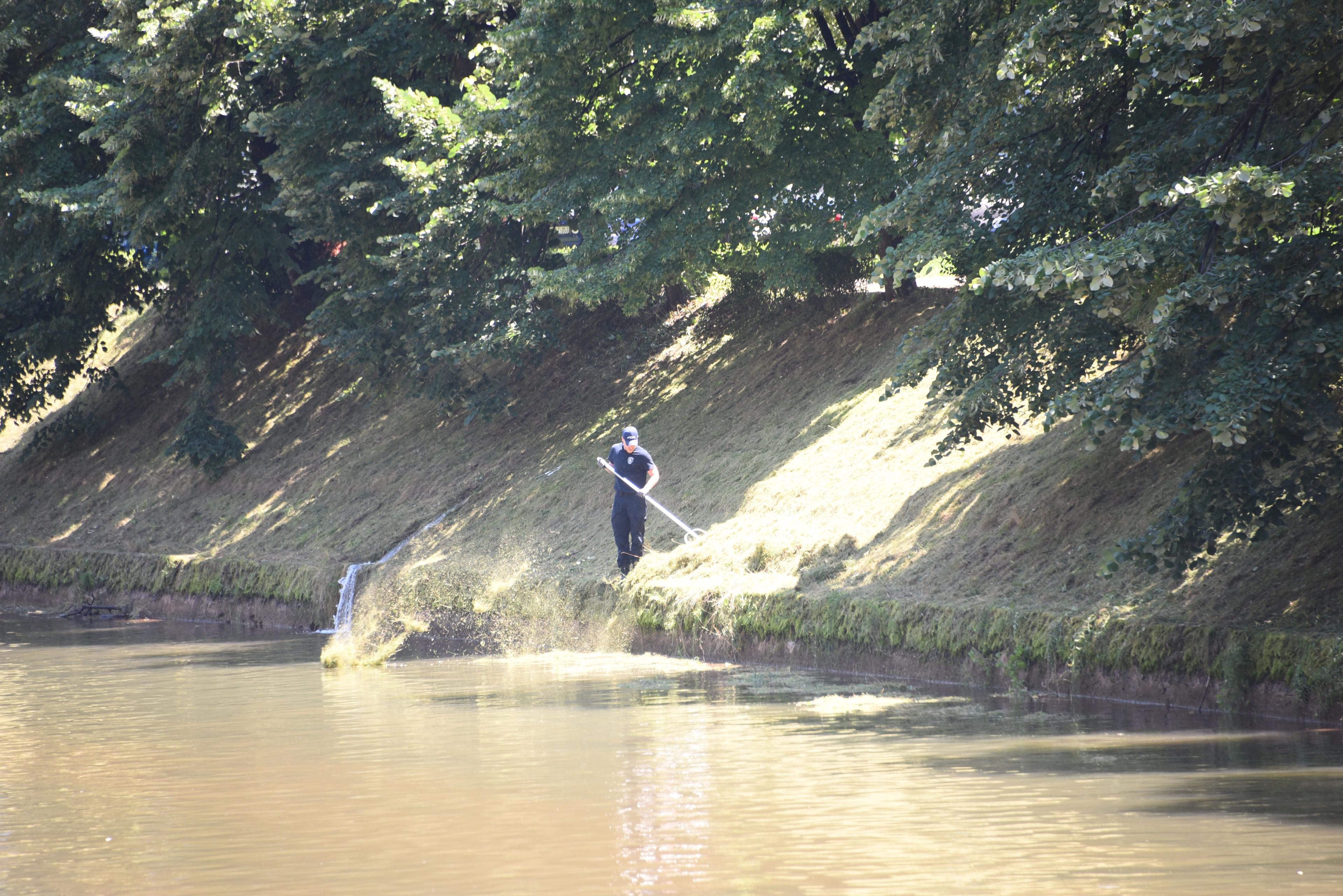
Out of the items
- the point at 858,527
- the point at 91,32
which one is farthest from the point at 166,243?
the point at 858,527

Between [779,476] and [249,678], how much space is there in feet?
22.2

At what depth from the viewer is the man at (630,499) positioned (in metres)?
17.5

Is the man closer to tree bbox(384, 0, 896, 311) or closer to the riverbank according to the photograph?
the riverbank

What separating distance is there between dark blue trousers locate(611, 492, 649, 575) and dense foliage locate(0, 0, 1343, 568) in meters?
3.69

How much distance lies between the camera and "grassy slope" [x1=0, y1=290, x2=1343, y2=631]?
13.1m

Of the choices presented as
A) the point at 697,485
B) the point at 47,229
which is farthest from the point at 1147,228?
the point at 47,229

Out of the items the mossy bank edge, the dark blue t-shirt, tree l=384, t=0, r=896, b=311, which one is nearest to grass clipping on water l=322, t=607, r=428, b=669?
the mossy bank edge

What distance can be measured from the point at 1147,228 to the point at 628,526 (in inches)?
352

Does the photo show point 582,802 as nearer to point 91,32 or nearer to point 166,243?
point 91,32

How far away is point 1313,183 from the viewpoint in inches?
359

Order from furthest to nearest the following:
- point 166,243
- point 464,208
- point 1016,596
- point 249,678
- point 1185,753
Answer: point 166,243, point 464,208, point 249,678, point 1016,596, point 1185,753

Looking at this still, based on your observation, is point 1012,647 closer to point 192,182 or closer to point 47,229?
point 192,182

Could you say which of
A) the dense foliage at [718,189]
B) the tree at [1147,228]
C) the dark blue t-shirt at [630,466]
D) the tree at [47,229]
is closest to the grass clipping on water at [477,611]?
the dark blue t-shirt at [630,466]

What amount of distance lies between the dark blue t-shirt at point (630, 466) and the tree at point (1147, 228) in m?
5.15
